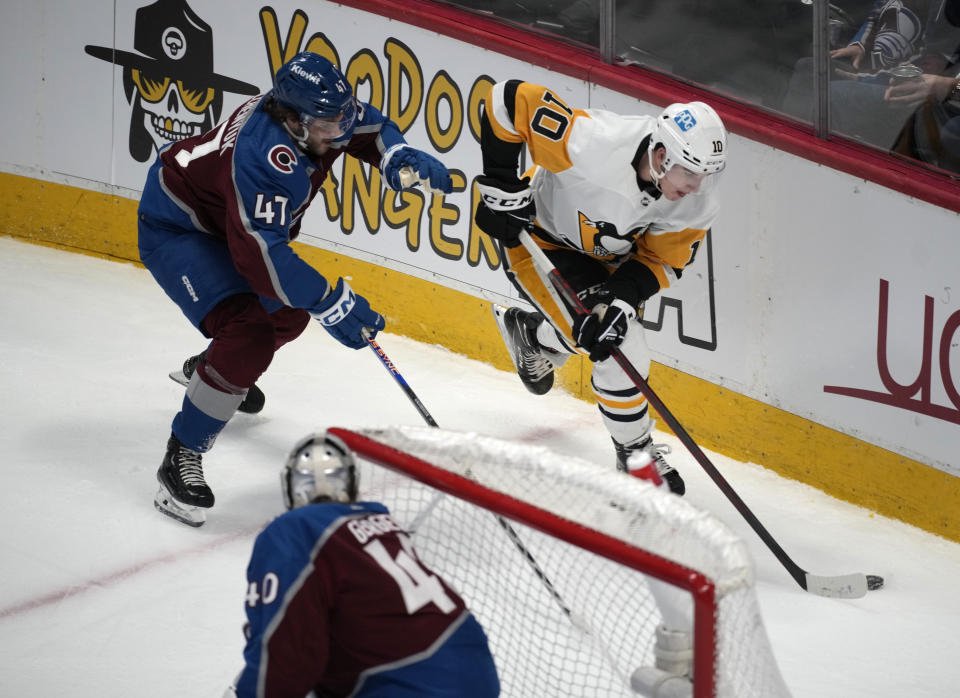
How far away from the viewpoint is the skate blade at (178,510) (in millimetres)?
3105

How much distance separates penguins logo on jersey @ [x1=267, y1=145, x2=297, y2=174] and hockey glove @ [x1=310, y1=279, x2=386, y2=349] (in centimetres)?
32

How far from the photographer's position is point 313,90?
283 cm

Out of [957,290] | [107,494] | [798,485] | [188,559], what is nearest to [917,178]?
[957,290]

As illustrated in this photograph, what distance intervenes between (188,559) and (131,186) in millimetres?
2457

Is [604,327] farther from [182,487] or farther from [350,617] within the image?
[350,617]

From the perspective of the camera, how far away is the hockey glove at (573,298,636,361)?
3.07m

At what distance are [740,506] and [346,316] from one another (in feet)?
3.78

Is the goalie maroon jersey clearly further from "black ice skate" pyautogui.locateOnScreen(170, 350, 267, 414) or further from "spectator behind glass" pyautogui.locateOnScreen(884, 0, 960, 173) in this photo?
"spectator behind glass" pyautogui.locateOnScreen(884, 0, 960, 173)

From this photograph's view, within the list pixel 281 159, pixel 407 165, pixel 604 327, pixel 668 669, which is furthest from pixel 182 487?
pixel 668 669

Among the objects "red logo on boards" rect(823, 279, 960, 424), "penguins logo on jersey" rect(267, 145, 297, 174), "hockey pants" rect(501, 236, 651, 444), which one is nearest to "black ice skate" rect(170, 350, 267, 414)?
"hockey pants" rect(501, 236, 651, 444)

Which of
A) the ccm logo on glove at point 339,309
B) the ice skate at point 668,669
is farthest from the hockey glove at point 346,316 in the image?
the ice skate at point 668,669

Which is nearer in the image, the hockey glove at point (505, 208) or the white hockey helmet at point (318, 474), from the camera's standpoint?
the white hockey helmet at point (318, 474)

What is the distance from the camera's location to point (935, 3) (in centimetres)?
329

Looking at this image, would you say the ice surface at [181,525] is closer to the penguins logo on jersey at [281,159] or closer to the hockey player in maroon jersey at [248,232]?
the hockey player in maroon jersey at [248,232]
